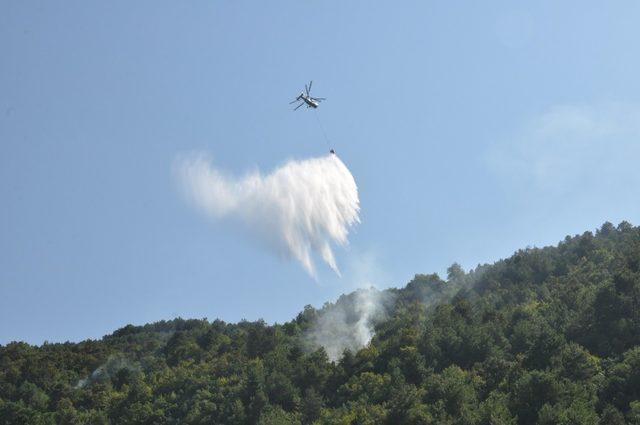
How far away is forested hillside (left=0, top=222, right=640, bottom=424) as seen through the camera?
312 feet

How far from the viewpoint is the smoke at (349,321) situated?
15100 centimetres

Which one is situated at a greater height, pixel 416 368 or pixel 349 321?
pixel 349 321

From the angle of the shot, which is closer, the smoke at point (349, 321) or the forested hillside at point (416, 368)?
the forested hillside at point (416, 368)

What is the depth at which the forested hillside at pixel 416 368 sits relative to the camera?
312ft

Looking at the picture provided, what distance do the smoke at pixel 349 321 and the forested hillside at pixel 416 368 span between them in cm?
325

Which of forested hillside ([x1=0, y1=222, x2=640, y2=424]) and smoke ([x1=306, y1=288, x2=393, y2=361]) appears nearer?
forested hillside ([x1=0, y1=222, x2=640, y2=424])

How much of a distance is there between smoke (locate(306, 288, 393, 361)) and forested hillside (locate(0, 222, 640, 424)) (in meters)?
3.25

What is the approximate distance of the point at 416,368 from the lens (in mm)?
114812

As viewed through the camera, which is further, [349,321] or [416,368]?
[349,321]

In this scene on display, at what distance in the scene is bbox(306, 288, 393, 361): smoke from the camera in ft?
495

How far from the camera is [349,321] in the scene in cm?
17725

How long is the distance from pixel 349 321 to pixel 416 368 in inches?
2472

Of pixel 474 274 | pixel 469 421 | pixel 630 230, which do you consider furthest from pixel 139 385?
pixel 630 230

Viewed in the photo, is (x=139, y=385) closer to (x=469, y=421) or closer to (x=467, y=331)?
(x=467, y=331)
